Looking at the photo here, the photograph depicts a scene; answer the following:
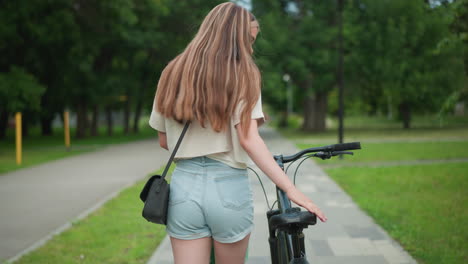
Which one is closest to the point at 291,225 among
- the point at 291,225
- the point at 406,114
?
the point at 291,225

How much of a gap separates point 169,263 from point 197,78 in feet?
8.98

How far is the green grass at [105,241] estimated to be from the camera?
176 inches

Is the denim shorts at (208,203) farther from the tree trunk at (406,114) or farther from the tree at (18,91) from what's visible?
the tree trunk at (406,114)

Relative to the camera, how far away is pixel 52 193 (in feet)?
26.8

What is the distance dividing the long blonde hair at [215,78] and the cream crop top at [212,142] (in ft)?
0.15

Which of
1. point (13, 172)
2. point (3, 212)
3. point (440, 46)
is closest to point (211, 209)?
point (440, 46)

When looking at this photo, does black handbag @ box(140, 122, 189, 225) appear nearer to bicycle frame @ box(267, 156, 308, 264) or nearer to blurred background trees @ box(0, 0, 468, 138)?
bicycle frame @ box(267, 156, 308, 264)

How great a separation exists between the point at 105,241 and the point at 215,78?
364cm

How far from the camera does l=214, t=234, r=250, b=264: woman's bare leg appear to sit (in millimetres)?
2010

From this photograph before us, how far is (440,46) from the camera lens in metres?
5.46

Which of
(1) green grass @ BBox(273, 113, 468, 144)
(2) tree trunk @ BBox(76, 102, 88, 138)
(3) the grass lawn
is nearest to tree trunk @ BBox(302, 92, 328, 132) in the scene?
(1) green grass @ BBox(273, 113, 468, 144)

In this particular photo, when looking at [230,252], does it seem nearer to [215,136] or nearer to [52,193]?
[215,136]

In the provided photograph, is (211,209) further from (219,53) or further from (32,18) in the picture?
(32,18)

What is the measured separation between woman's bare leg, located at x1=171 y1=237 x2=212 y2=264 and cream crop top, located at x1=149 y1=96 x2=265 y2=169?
0.34m
